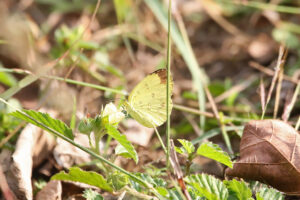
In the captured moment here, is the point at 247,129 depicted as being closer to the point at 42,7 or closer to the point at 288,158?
the point at 288,158

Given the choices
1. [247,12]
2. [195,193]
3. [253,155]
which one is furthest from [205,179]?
[247,12]

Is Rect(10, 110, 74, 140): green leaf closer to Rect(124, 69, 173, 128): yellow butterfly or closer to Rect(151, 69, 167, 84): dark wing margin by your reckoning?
Rect(124, 69, 173, 128): yellow butterfly

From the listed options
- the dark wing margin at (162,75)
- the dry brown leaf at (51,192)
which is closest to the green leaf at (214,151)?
the dark wing margin at (162,75)

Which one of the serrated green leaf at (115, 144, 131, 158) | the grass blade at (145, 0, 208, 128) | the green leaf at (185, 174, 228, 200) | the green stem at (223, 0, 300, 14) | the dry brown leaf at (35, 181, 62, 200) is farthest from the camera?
the green stem at (223, 0, 300, 14)

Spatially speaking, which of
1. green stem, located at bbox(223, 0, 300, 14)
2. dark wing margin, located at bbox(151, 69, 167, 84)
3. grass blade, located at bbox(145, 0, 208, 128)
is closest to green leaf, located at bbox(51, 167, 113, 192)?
dark wing margin, located at bbox(151, 69, 167, 84)

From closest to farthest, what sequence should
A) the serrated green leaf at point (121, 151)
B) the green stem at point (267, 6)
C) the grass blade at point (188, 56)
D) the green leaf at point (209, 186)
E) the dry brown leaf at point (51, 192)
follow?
the green leaf at point (209, 186)
the serrated green leaf at point (121, 151)
the dry brown leaf at point (51, 192)
the grass blade at point (188, 56)
the green stem at point (267, 6)

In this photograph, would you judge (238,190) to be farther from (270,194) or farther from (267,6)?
(267,6)

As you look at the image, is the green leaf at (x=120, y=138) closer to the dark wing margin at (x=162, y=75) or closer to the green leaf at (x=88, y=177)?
the green leaf at (x=88, y=177)

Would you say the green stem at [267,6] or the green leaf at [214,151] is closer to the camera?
the green leaf at [214,151]
